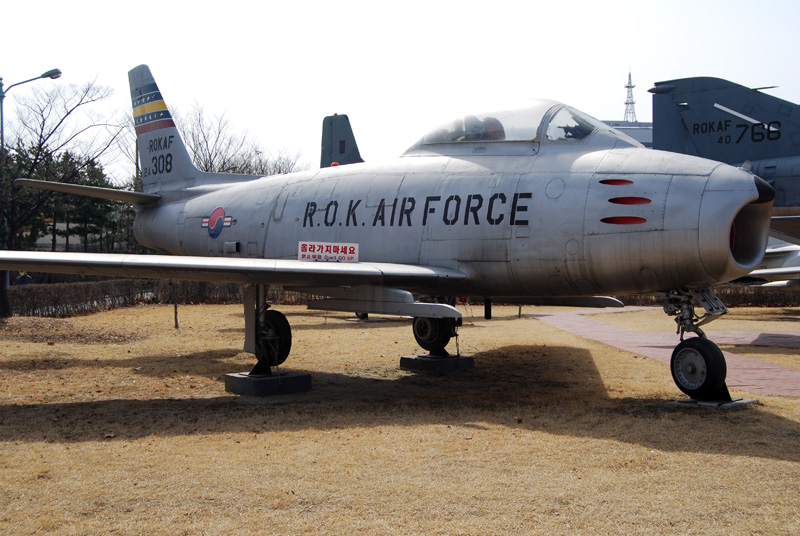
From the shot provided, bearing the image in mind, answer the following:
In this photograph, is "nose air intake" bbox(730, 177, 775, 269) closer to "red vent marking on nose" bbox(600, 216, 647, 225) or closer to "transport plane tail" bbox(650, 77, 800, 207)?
"red vent marking on nose" bbox(600, 216, 647, 225)

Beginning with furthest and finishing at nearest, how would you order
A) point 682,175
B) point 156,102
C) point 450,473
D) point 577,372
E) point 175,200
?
point 156,102 → point 175,200 → point 577,372 → point 682,175 → point 450,473

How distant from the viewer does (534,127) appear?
28.7 feet

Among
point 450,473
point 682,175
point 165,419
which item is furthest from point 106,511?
point 682,175

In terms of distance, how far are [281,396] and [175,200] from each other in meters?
6.21

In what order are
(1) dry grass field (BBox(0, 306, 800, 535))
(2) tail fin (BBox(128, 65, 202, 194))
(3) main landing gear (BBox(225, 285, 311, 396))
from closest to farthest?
(1) dry grass field (BBox(0, 306, 800, 535)) → (3) main landing gear (BBox(225, 285, 311, 396)) → (2) tail fin (BBox(128, 65, 202, 194))

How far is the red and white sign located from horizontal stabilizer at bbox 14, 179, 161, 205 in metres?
4.37

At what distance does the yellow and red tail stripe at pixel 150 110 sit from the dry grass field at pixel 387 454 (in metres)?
5.71

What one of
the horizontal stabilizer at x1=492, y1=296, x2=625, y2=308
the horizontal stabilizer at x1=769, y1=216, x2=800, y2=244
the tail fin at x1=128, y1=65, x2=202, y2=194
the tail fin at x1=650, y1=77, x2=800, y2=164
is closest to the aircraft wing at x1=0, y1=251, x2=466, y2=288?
the horizontal stabilizer at x1=492, y1=296, x2=625, y2=308

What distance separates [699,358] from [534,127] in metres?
3.51

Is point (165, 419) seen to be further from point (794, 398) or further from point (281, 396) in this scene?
point (794, 398)

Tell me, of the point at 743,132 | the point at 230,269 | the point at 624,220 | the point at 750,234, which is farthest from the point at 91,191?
the point at 743,132

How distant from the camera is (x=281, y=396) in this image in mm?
8914

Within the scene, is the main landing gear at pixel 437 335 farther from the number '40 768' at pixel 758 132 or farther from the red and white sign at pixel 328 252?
the number '40 768' at pixel 758 132

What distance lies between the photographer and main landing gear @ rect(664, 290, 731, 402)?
23.8 ft
